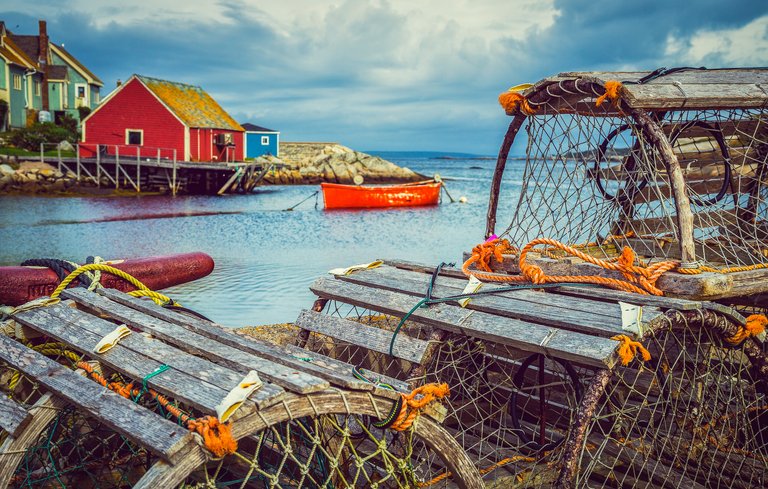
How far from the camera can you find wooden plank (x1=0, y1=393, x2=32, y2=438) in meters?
2.65

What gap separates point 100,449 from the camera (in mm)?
3873

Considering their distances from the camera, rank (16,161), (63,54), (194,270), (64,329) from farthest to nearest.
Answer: (63,54), (16,161), (194,270), (64,329)

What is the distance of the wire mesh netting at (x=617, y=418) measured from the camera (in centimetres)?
332

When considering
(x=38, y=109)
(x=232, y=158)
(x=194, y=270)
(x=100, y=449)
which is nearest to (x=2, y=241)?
(x=194, y=270)

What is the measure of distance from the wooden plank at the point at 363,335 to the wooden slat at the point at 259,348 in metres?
0.48

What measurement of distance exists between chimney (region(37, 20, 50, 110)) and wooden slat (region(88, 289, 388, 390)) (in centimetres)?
5886

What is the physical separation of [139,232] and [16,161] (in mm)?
19508

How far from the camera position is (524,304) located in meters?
3.44

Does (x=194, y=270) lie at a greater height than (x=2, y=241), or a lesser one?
greater

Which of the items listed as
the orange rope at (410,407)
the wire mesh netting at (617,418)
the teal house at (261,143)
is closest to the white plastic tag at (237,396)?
the orange rope at (410,407)

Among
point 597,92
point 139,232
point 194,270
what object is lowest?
point 139,232

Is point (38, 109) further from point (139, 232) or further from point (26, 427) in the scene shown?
point (26, 427)

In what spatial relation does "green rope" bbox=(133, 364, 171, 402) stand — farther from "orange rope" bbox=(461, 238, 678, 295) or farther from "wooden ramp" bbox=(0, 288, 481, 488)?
"orange rope" bbox=(461, 238, 678, 295)

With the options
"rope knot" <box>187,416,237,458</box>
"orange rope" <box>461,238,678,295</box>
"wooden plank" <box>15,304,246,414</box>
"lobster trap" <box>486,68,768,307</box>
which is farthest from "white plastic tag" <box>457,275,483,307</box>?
"rope knot" <box>187,416,237,458</box>
